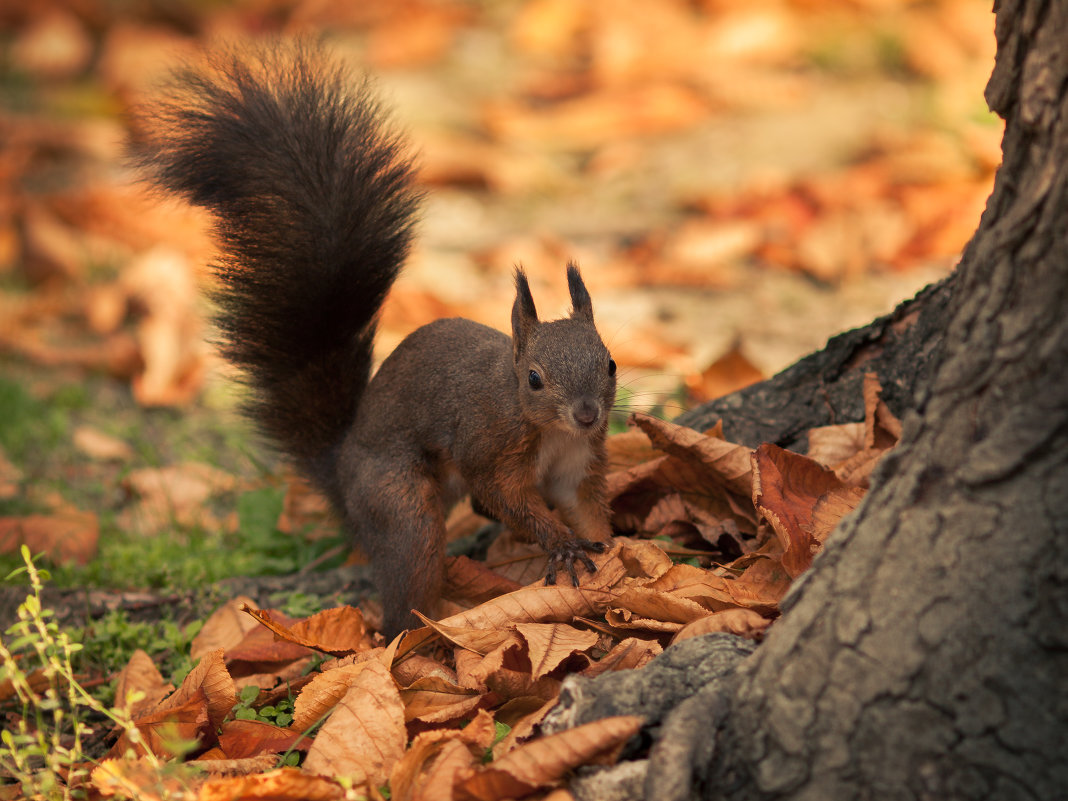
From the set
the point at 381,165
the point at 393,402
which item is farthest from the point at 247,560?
the point at 381,165

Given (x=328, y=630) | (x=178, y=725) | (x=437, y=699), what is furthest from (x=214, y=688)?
(x=437, y=699)

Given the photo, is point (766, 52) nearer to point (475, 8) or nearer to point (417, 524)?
point (475, 8)

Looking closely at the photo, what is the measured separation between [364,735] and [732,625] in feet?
2.06

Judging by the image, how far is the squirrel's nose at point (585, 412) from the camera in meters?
2.16

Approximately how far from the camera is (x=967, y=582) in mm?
1169

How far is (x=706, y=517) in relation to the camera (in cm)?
224

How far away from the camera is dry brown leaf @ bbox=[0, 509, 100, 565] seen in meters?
2.80

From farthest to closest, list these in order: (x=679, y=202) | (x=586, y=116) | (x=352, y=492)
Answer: (x=586, y=116) < (x=679, y=202) < (x=352, y=492)

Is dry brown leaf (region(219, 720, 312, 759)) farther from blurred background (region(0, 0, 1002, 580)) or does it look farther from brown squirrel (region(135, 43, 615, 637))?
blurred background (region(0, 0, 1002, 580))

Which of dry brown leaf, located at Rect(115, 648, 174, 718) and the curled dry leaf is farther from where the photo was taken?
the curled dry leaf

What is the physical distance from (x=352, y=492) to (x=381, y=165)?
83cm

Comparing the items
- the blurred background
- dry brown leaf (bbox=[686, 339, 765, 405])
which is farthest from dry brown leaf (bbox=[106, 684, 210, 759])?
dry brown leaf (bbox=[686, 339, 765, 405])

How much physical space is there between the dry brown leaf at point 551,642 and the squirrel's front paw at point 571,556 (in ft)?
0.75

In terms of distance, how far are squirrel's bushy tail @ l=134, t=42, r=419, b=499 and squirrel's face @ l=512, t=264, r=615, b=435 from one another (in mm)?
430
